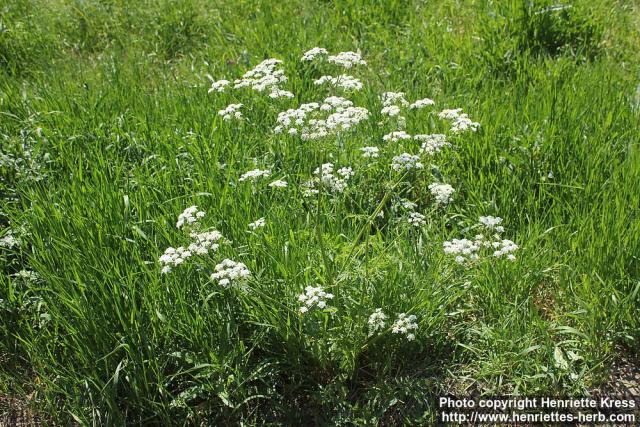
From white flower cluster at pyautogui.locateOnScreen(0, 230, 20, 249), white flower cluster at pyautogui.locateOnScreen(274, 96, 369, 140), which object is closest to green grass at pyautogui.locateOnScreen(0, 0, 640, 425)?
white flower cluster at pyautogui.locateOnScreen(0, 230, 20, 249)

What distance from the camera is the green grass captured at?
93.2 inches

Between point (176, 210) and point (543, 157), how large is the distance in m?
1.75

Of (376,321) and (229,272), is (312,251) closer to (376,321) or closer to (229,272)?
(376,321)

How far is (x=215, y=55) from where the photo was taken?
4.55m

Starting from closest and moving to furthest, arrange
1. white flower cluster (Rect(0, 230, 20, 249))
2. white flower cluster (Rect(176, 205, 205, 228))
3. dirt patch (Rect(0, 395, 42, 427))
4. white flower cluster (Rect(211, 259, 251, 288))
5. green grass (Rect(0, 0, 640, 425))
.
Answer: white flower cluster (Rect(211, 259, 251, 288)), white flower cluster (Rect(176, 205, 205, 228)), green grass (Rect(0, 0, 640, 425)), dirt patch (Rect(0, 395, 42, 427)), white flower cluster (Rect(0, 230, 20, 249))

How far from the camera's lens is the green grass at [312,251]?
2.37m

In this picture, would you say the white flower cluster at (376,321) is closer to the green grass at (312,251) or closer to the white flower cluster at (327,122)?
the green grass at (312,251)

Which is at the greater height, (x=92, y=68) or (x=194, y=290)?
(x=92, y=68)

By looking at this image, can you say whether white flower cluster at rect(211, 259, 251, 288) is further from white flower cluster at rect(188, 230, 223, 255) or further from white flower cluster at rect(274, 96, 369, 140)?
white flower cluster at rect(274, 96, 369, 140)

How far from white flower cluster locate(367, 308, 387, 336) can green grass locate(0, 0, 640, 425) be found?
0.14ft

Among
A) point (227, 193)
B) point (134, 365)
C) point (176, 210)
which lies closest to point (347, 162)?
point (227, 193)

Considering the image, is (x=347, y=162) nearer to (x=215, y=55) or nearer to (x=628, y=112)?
(x=628, y=112)

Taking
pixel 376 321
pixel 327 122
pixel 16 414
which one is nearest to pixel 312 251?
pixel 376 321

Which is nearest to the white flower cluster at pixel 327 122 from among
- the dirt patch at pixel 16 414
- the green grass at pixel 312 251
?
the green grass at pixel 312 251
